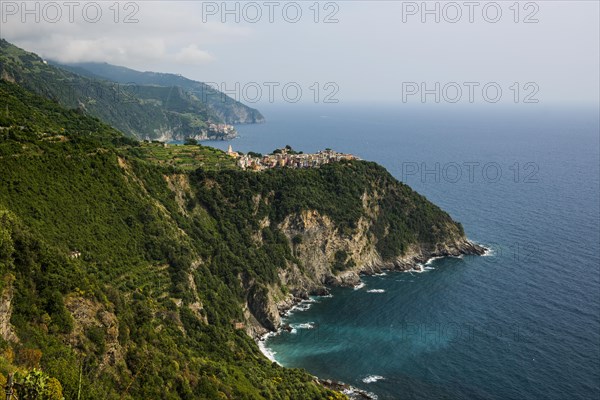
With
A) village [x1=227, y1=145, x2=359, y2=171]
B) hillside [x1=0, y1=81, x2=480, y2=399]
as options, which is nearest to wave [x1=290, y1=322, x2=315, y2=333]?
hillside [x1=0, y1=81, x2=480, y2=399]

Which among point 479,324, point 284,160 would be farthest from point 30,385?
point 284,160

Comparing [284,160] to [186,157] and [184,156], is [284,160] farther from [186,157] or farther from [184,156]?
[184,156]

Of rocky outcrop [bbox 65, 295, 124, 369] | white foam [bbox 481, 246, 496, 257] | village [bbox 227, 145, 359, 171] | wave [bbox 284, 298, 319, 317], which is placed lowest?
wave [bbox 284, 298, 319, 317]

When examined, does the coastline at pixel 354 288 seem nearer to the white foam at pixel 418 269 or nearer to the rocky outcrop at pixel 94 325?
the white foam at pixel 418 269

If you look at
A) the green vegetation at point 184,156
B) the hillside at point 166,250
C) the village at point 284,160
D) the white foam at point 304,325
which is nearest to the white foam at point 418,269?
the hillside at point 166,250

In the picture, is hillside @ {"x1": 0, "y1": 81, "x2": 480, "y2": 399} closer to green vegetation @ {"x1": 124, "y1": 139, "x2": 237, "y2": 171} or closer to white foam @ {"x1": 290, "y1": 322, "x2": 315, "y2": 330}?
green vegetation @ {"x1": 124, "y1": 139, "x2": 237, "y2": 171}

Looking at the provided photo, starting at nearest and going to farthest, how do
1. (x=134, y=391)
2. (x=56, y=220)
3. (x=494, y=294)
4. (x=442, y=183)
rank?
1. (x=134, y=391)
2. (x=56, y=220)
3. (x=494, y=294)
4. (x=442, y=183)

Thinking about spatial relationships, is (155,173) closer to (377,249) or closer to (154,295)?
(154,295)

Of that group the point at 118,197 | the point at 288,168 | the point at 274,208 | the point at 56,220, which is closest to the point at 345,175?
the point at 288,168
